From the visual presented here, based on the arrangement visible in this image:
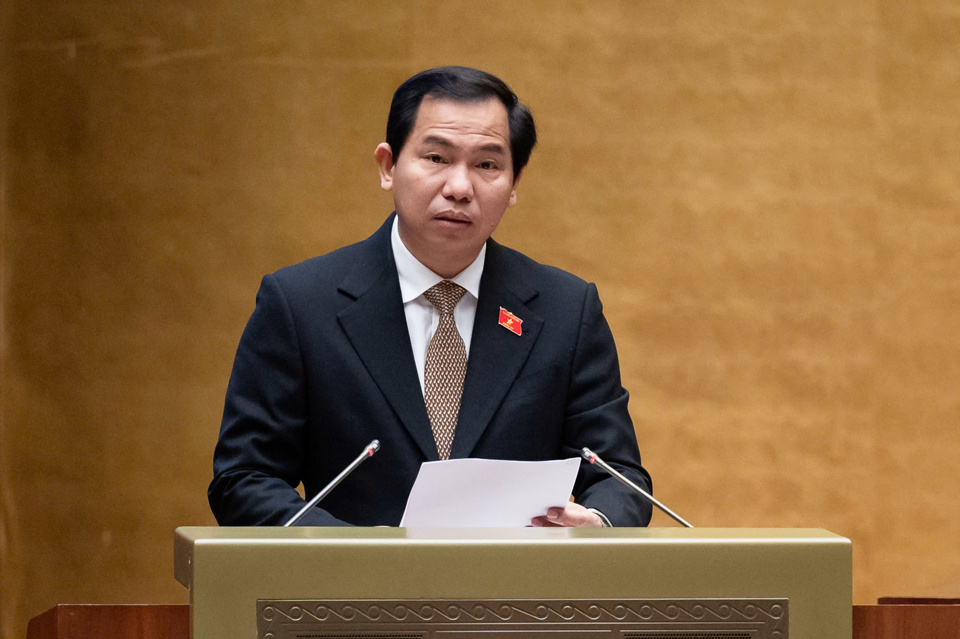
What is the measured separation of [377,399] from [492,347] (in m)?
0.23

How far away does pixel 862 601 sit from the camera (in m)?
3.80

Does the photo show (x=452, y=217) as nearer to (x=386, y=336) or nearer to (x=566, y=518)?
(x=386, y=336)

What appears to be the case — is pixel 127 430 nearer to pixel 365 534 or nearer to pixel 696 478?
pixel 696 478

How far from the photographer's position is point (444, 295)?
78.0 inches

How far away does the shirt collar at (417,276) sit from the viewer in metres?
1.97

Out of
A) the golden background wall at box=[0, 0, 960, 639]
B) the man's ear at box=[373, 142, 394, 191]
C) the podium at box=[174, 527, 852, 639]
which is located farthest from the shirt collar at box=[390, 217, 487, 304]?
the golden background wall at box=[0, 0, 960, 639]

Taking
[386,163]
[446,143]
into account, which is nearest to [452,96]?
[446,143]

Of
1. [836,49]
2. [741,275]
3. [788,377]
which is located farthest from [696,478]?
[836,49]

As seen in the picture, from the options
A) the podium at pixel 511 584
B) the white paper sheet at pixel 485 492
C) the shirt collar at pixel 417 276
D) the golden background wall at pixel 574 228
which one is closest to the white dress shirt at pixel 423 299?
the shirt collar at pixel 417 276

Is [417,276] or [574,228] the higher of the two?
[574,228]

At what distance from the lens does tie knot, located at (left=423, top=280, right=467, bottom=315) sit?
1.97 metres

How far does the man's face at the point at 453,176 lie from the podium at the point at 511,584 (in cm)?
77

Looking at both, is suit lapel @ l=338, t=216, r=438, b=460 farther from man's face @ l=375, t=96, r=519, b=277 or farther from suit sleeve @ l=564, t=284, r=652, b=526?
suit sleeve @ l=564, t=284, r=652, b=526

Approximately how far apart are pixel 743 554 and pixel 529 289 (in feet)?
2.89
